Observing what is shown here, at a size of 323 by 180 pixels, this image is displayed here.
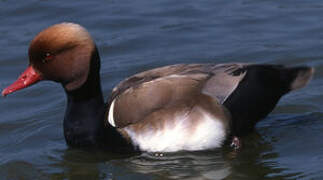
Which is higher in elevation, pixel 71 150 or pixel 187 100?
pixel 187 100

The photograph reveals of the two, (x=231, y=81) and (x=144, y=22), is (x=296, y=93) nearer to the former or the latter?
(x=231, y=81)

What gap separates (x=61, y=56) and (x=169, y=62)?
2427 mm

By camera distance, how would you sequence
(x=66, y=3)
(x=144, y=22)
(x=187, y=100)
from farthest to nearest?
1. (x=66, y=3)
2. (x=144, y=22)
3. (x=187, y=100)

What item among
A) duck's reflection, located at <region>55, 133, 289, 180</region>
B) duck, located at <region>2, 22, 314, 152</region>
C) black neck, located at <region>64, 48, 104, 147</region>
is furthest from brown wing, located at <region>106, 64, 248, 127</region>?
duck's reflection, located at <region>55, 133, 289, 180</region>

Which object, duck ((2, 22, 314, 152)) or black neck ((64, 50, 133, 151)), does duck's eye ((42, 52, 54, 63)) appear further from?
black neck ((64, 50, 133, 151))

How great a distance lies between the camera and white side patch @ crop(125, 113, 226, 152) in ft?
20.9

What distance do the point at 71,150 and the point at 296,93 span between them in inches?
91.7

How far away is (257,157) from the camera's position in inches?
260

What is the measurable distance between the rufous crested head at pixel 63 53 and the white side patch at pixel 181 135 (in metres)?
0.64

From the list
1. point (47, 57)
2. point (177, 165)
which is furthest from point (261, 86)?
point (47, 57)

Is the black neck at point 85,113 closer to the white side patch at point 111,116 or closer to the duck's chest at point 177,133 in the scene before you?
the white side patch at point 111,116

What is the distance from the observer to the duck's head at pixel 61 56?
636 centimetres

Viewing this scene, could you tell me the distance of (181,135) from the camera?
6.41m

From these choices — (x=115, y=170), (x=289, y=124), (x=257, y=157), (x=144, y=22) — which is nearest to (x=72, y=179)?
(x=115, y=170)
